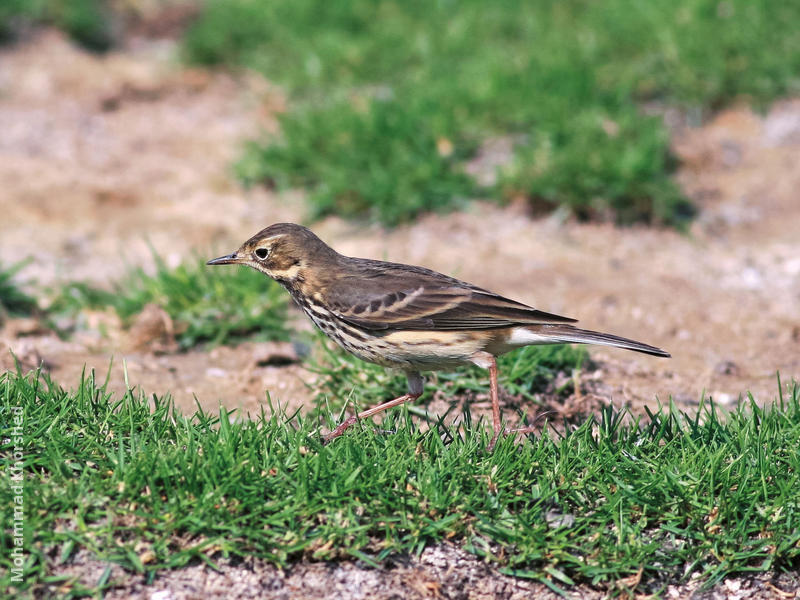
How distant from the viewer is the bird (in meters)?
5.04

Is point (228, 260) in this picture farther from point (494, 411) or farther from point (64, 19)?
point (64, 19)

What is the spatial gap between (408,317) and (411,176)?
11.5ft

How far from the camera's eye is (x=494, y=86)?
30.9 feet

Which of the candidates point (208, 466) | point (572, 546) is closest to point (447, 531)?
point (572, 546)

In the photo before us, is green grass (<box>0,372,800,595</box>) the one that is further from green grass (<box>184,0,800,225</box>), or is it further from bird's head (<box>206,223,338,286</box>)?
green grass (<box>184,0,800,225</box>)

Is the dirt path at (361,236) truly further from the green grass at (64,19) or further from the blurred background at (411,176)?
the green grass at (64,19)

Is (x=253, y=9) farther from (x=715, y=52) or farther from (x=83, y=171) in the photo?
(x=715, y=52)

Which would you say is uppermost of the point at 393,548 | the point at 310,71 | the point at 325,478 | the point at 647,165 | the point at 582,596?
the point at 310,71

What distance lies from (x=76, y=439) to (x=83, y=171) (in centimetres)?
518

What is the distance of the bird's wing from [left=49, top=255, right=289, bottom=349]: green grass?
143 centimetres

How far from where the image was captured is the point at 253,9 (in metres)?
12.2
